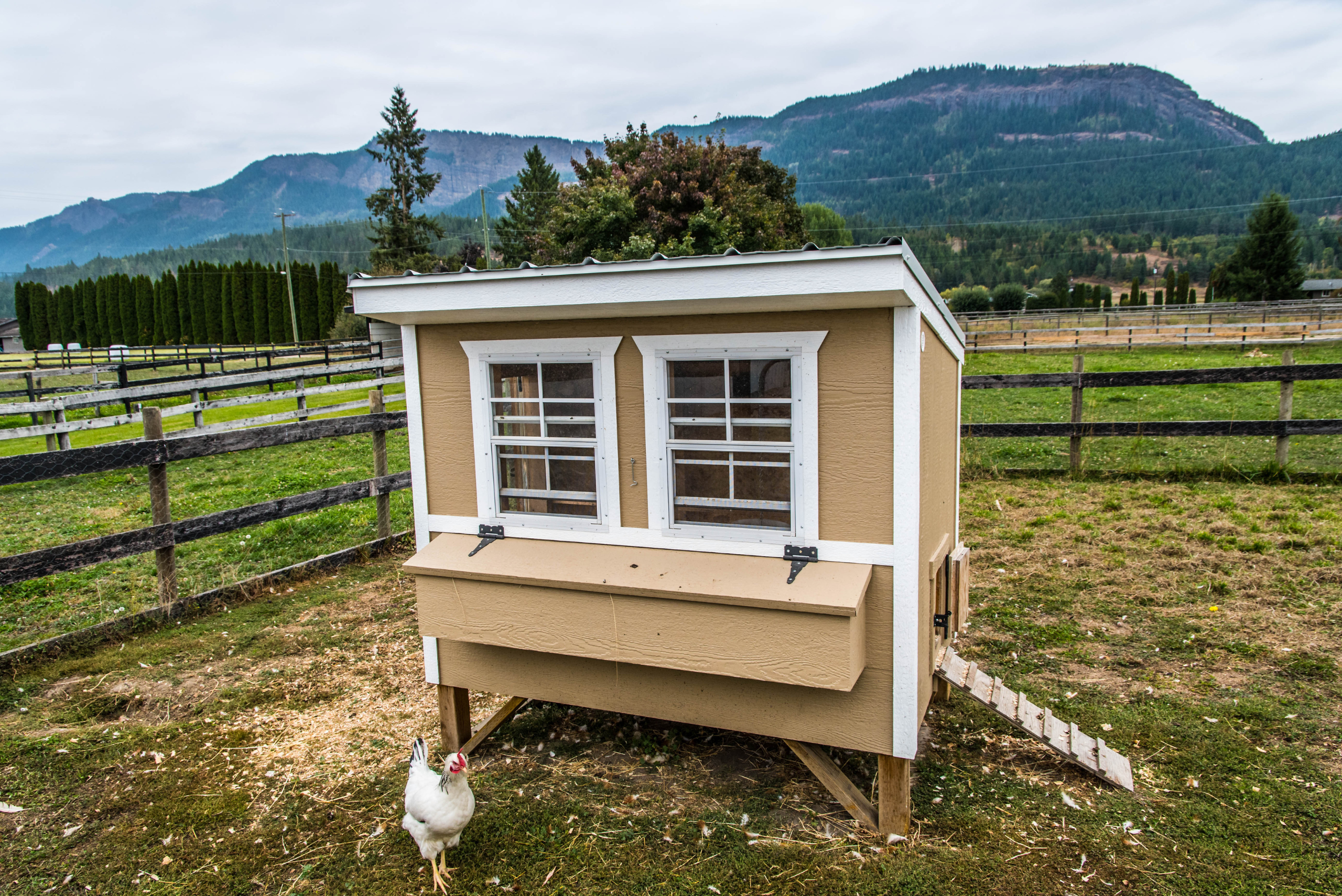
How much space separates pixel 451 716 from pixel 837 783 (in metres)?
2.15

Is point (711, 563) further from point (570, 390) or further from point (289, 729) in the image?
point (289, 729)

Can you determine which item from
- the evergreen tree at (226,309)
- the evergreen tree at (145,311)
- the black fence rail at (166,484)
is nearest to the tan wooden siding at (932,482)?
the black fence rail at (166,484)

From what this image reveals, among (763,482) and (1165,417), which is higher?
(763,482)

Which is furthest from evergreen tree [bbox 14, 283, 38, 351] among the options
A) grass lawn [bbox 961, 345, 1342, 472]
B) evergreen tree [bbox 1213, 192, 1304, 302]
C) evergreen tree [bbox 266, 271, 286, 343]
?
evergreen tree [bbox 1213, 192, 1304, 302]

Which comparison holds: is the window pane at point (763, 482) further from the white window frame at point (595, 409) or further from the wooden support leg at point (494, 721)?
the wooden support leg at point (494, 721)

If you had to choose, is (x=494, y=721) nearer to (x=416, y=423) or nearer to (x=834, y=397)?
(x=416, y=423)

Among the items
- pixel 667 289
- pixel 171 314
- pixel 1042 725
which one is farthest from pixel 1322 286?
pixel 171 314

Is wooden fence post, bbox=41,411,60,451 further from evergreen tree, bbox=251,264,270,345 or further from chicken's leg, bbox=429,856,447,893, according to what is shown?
evergreen tree, bbox=251,264,270,345

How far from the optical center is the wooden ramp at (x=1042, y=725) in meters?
3.71

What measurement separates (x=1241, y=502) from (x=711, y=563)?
7487 millimetres

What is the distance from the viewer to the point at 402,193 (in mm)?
48094

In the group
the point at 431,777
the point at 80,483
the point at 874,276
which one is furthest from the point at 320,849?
the point at 80,483

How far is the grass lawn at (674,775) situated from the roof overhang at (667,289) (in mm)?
2349

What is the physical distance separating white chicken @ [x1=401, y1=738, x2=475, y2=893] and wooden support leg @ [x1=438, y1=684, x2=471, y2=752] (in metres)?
1.07
